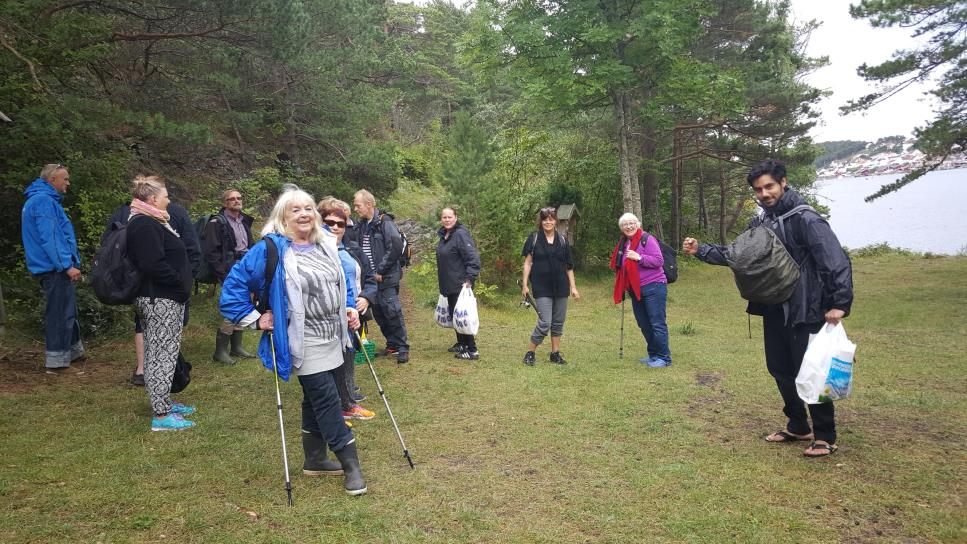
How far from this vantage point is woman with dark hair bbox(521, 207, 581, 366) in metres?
7.16

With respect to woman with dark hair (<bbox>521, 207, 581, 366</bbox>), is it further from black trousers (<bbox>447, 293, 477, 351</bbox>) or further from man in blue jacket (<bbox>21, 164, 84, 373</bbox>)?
man in blue jacket (<bbox>21, 164, 84, 373</bbox>)

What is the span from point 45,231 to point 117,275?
5.65 ft

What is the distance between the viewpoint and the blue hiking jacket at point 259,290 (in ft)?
11.4

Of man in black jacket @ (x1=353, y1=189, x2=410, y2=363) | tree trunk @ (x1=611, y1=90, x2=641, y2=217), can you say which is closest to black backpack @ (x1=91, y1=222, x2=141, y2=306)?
man in black jacket @ (x1=353, y1=189, x2=410, y2=363)

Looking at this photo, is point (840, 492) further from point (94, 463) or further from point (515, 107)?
point (515, 107)

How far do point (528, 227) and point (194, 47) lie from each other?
9551 millimetres

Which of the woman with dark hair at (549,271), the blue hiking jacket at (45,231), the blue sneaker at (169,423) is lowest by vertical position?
the blue sneaker at (169,423)

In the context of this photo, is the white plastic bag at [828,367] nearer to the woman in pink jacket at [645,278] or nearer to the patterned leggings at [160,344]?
the woman in pink jacket at [645,278]

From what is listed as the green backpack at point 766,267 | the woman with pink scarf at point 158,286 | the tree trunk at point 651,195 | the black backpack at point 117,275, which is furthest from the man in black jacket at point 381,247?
the tree trunk at point 651,195

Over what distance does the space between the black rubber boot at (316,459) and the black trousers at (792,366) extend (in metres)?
3.36

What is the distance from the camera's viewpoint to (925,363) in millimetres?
7578

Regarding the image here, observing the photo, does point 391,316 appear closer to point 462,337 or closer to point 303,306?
point 462,337

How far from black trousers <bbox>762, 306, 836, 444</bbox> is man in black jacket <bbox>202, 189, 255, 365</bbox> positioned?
18.0 feet

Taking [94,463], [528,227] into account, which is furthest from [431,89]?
[94,463]
